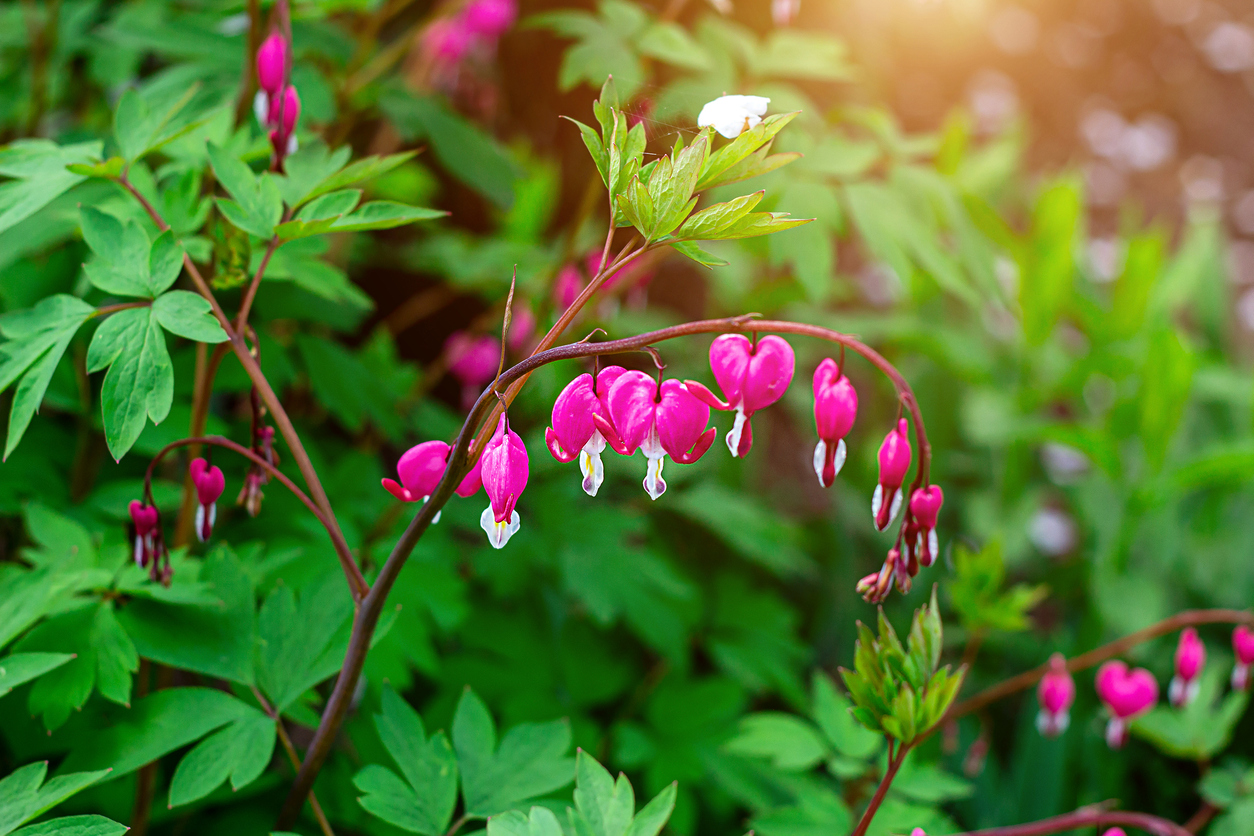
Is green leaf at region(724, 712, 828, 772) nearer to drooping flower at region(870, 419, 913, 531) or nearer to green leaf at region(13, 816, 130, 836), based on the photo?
drooping flower at region(870, 419, 913, 531)

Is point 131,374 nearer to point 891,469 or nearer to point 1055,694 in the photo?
point 891,469

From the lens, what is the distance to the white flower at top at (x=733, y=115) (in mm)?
586

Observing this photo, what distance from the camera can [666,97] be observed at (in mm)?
875

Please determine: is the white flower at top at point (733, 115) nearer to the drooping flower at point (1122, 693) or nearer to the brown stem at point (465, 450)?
the brown stem at point (465, 450)

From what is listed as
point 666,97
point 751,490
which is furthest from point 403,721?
point 751,490

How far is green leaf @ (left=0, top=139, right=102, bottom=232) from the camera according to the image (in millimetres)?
787

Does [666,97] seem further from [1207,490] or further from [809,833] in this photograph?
[1207,490]

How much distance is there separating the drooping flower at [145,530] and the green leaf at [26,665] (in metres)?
0.10

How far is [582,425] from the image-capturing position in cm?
61

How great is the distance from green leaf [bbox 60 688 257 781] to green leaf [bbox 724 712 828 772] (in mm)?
643

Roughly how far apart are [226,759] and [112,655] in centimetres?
17

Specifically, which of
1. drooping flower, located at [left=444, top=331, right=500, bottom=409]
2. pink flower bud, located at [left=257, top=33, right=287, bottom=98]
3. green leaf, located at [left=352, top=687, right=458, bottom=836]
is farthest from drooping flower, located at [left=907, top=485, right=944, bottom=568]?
drooping flower, located at [left=444, top=331, right=500, bottom=409]

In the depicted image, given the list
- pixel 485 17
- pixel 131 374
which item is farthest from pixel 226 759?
pixel 485 17

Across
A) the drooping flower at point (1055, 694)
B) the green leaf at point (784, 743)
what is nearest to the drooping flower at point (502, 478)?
the green leaf at point (784, 743)
